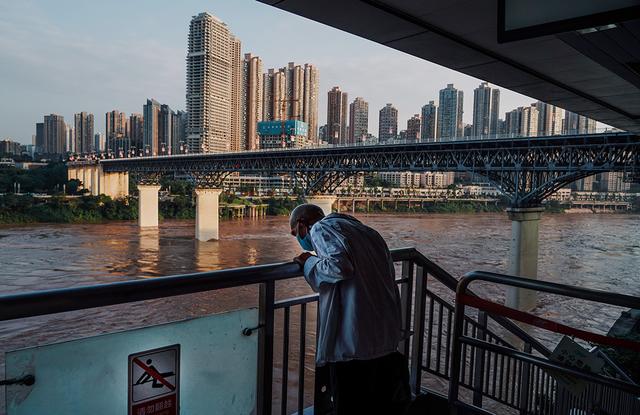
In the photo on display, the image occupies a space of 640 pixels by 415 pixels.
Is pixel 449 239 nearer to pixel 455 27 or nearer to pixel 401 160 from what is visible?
pixel 401 160

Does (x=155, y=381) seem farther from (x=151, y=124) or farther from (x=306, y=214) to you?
(x=151, y=124)

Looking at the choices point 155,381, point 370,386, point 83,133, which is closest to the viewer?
point 155,381

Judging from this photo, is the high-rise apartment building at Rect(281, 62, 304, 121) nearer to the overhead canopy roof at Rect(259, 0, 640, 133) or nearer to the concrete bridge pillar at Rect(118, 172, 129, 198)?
→ the concrete bridge pillar at Rect(118, 172, 129, 198)

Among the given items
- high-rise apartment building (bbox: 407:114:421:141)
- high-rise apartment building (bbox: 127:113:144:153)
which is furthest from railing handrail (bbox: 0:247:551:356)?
high-rise apartment building (bbox: 127:113:144:153)

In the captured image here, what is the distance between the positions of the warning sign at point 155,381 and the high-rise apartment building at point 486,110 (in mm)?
70886

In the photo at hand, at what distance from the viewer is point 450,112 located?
76.9m

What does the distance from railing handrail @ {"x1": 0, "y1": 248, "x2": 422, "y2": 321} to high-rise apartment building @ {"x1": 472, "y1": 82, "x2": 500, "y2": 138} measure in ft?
231

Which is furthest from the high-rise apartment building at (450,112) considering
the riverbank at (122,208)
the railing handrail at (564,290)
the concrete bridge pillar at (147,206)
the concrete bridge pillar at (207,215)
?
the railing handrail at (564,290)

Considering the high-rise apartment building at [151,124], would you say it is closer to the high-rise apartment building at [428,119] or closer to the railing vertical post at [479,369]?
the high-rise apartment building at [428,119]

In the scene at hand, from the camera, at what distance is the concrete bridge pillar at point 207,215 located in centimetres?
4647

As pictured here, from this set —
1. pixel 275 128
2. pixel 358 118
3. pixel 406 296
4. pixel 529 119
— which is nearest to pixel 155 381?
pixel 406 296

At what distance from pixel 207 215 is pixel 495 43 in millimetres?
45137

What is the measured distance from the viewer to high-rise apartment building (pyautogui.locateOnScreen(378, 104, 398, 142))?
9888 centimetres

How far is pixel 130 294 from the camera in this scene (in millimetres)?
1772
